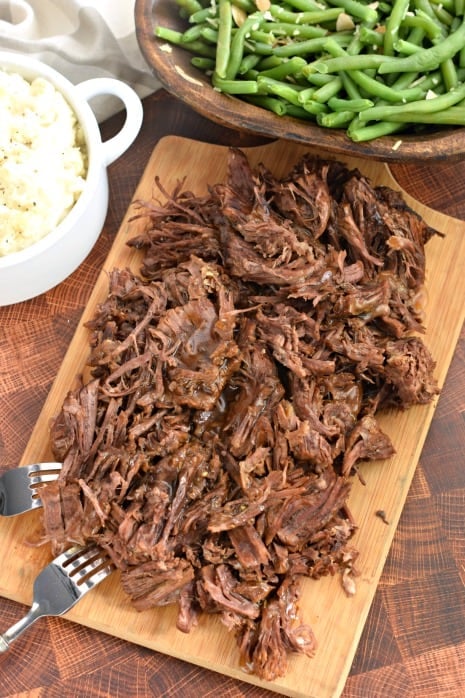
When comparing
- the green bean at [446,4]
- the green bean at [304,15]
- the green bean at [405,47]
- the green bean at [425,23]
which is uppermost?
the green bean at [446,4]

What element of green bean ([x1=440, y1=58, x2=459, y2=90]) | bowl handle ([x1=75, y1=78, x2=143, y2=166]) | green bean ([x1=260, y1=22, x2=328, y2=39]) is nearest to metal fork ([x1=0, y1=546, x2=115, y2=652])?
bowl handle ([x1=75, y1=78, x2=143, y2=166])

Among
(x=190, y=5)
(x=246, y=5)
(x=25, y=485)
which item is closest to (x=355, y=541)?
(x=25, y=485)

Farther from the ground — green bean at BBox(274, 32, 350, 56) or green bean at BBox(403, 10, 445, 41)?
green bean at BBox(403, 10, 445, 41)

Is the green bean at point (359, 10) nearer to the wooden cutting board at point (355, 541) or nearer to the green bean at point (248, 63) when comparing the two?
the green bean at point (248, 63)

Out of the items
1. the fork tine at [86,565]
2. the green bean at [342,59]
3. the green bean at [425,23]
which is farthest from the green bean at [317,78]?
the fork tine at [86,565]

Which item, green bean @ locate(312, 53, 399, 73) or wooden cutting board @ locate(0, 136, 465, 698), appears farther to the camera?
green bean @ locate(312, 53, 399, 73)

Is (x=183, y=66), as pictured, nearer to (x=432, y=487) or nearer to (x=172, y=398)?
(x=172, y=398)

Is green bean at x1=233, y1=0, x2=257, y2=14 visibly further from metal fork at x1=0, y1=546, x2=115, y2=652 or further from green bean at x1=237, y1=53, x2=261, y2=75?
metal fork at x1=0, y1=546, x2=115, y2=652
